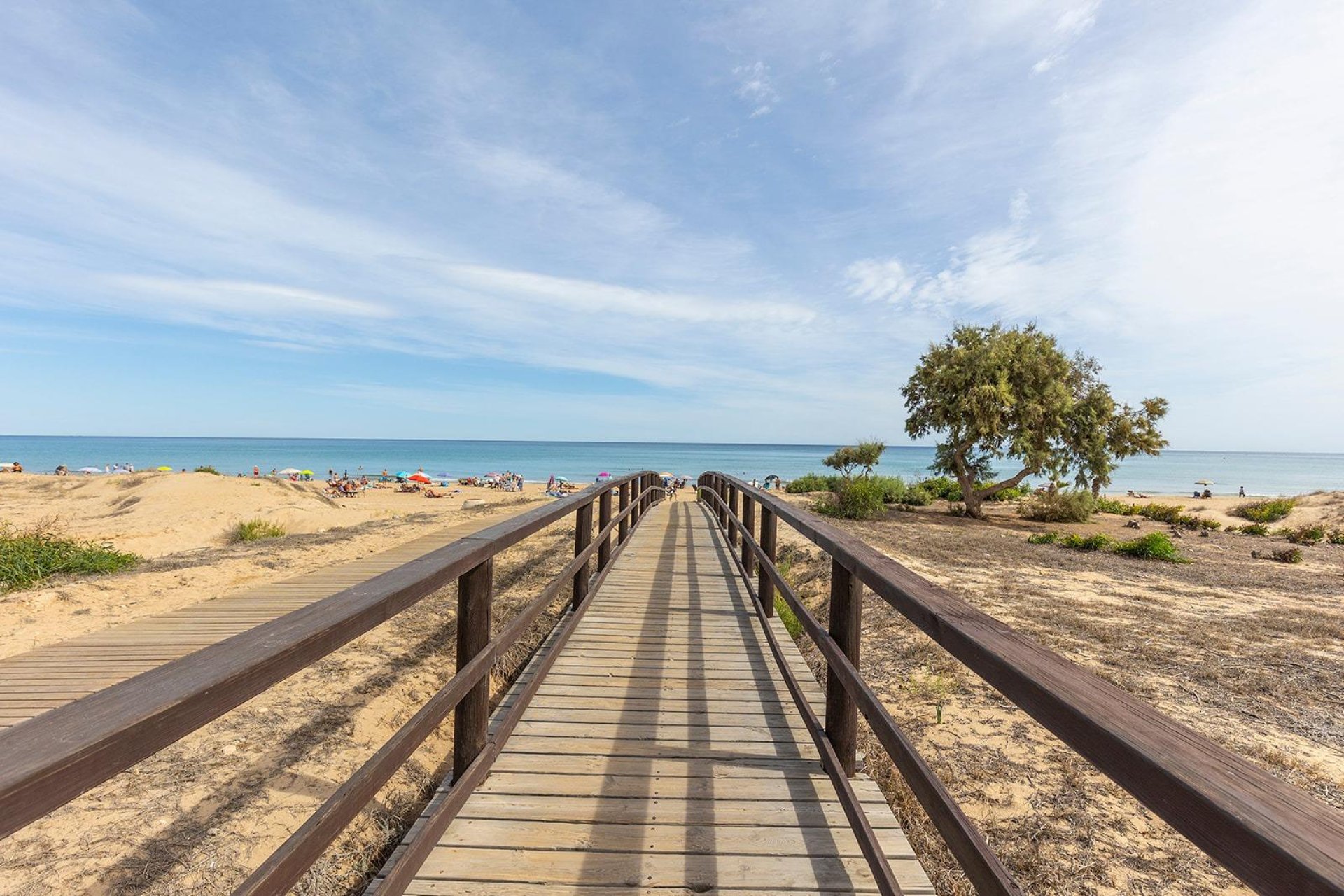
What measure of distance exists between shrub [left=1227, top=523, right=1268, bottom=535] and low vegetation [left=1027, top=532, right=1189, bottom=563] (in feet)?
28.7

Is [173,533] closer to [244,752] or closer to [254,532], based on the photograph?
[254,532]

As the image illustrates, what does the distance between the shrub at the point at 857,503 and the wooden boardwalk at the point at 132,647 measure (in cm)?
1313

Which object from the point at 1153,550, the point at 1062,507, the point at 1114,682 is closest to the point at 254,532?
the point at 1114,682

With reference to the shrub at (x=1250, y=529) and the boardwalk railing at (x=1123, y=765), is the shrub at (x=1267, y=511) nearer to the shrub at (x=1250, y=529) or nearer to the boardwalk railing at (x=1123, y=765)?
the shrub at (x=1250, y=529)

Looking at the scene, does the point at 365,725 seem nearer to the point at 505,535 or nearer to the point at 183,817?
the point at 183,817

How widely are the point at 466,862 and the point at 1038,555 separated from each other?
38.6 ft

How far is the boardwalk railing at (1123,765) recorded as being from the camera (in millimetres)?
731

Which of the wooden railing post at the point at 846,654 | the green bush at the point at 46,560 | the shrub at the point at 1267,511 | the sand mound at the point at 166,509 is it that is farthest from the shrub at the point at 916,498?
the green bush at the point at 46,560

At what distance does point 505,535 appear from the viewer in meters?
2.86

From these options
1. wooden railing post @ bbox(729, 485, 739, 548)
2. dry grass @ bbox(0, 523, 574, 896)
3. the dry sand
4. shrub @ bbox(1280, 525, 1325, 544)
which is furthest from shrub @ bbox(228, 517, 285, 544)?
shrub @ bbox(1280, 525, 1325, 544)

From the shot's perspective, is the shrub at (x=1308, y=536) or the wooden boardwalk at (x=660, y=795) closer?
the wooden boardwalk at (x=660, y=795)

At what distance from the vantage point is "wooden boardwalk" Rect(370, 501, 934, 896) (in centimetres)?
226

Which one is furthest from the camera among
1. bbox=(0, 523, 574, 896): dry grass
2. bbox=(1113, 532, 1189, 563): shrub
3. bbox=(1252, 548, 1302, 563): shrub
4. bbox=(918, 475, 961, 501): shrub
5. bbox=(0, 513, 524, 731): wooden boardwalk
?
bbox=(918, 475, 961, 501): shrub

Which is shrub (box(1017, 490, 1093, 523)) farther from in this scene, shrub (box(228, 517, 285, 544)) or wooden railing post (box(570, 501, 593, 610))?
shrub (box(228, 517, 285, 544))
